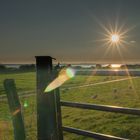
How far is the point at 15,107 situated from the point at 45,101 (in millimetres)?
597

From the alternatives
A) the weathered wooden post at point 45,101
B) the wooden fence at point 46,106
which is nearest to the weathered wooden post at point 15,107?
the wooden fence at point 46,106

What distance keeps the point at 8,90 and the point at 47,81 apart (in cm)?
70

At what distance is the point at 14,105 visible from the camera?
489 cm

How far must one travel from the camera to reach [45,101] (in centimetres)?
458

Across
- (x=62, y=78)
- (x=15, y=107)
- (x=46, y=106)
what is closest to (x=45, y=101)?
(x=46, y=106)

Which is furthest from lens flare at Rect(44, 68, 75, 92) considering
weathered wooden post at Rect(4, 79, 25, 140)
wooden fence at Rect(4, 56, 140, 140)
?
weathered wooden post at Rect(4, 79, 25, 140)

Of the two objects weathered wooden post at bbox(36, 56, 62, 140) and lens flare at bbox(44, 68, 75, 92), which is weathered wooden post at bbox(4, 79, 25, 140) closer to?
weathered wooden post at bbox(36, 56, 62, 140)

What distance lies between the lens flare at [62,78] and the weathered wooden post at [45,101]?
0.07 metres

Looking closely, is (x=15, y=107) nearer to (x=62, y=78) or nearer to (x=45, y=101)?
(x=45, y=101)

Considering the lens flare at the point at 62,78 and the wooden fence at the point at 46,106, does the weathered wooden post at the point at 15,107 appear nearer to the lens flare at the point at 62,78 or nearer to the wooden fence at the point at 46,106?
the wooden fence at the point at 46,106

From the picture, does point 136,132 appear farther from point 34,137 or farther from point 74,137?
point 34,137

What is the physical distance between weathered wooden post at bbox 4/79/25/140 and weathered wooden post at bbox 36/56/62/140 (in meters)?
0.44

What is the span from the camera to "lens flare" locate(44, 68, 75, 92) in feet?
15.2

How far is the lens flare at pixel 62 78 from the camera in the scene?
4630 millimetres
